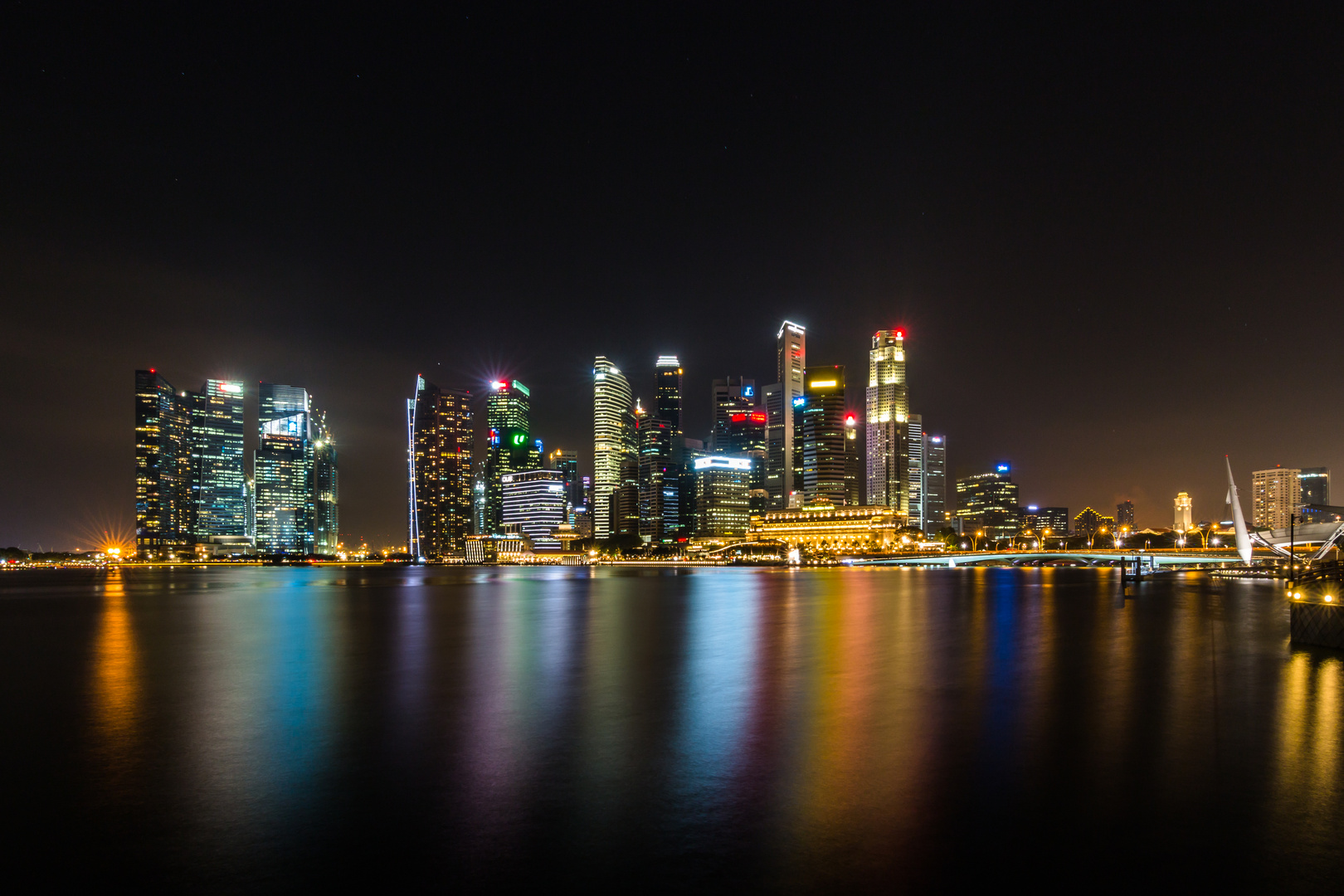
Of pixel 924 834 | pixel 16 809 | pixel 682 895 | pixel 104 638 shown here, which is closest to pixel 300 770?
pixel 16 809

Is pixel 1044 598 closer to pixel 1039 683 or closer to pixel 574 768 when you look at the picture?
pixel 1039 683

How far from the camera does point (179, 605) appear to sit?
213 ft

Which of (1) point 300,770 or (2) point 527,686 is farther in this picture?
(2) point 527,686

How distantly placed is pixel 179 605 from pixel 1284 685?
239 ft

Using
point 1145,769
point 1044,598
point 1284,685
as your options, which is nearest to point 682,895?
point 1145,769

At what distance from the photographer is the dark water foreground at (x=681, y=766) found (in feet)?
33.2

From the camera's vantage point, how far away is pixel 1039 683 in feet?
79.8

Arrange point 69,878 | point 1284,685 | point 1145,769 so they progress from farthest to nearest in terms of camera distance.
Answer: point 1284,685
point 1145,769
point 69,878

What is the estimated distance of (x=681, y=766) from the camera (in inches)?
583

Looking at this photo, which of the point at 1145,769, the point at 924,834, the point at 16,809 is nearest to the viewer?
the point at 924,834

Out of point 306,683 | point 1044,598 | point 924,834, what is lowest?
point 1044,598

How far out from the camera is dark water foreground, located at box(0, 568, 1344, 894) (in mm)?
10133

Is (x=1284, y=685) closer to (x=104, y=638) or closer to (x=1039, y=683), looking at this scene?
(x=1039, y=683)

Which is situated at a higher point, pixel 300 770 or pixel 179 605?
pixel 300 770
